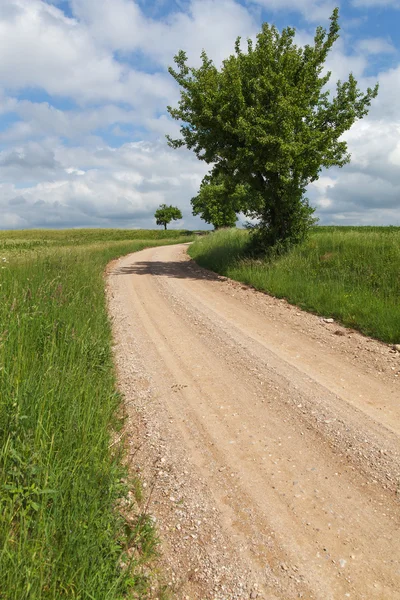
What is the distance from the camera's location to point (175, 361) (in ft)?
24.2

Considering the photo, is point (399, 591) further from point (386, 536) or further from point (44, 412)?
point (44, 412)

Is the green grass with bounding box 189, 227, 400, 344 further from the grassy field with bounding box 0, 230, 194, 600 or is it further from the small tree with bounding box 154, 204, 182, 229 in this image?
the small tree with bounding box 154, 204, 182, 229

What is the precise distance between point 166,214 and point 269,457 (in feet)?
343

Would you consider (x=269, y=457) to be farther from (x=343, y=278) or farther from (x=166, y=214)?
(x=166, y=214)

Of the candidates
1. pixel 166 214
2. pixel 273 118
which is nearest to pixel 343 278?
pixel 273 118

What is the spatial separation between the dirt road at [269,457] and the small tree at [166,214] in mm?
99783

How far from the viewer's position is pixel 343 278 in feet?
39.5

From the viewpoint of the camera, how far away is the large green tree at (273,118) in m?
15.9

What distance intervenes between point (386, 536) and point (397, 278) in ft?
27.4

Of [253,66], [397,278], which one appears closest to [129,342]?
[397,278]

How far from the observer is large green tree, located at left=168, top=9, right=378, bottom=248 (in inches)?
627

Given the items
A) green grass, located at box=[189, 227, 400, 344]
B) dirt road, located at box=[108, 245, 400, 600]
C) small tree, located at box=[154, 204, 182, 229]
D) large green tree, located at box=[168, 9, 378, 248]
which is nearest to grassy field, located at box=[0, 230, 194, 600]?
dirt road, located at box=[108, 245, 400, 600]

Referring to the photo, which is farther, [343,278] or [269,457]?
[343,278]

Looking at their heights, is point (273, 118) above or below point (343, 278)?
above
